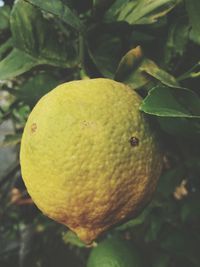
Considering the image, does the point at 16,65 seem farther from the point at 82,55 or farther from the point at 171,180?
the point at 171,180

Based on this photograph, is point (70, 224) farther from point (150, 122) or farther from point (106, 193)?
point (150, 122)

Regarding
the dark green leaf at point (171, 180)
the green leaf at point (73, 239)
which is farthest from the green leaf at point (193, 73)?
the green leaf at point (73, 239)

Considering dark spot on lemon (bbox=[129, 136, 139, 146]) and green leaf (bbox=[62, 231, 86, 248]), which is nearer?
dark spot on lemon (bbox=[129, 136, 139, 146])

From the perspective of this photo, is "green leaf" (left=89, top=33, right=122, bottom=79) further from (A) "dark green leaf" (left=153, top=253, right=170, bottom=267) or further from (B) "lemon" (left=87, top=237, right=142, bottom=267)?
(A) "dark green leaf" (left=153, top=253, right=170, bottom=267)

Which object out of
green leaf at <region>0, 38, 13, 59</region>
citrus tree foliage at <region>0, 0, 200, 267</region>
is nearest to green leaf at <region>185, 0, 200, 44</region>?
citrus tree foliage at <region>0, 0, 200, 267</region>

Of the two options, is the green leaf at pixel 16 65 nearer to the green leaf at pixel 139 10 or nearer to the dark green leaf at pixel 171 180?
the green leaf at pixel 139 10

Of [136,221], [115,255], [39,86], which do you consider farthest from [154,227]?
[39,86]
